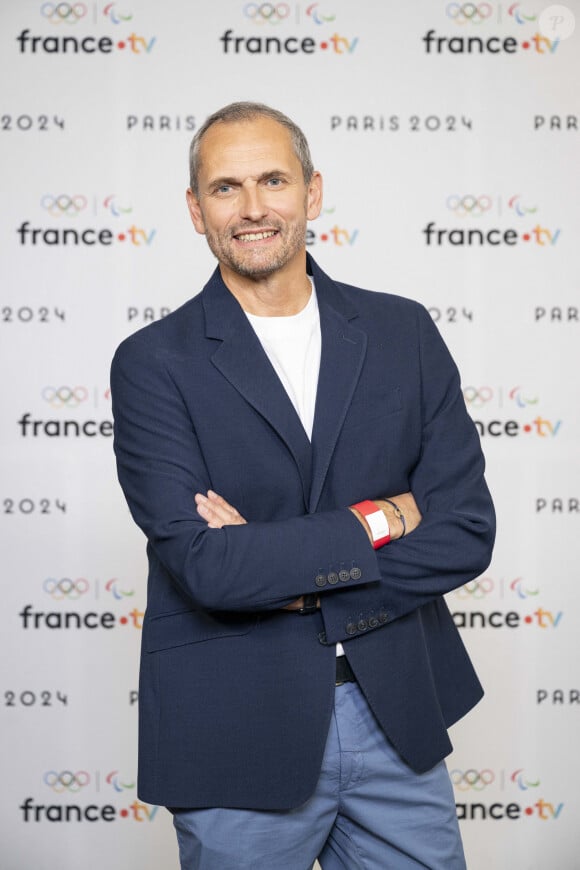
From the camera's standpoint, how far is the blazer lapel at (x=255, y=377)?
6.60 ft

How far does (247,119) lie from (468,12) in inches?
69.8

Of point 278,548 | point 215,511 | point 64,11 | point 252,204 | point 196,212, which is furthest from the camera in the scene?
point 64,11

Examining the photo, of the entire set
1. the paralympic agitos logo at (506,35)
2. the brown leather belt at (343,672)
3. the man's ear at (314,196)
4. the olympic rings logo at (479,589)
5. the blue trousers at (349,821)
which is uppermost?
the paralympic agitos logo at (506,35)

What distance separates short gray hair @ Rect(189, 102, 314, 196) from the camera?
2178 mm

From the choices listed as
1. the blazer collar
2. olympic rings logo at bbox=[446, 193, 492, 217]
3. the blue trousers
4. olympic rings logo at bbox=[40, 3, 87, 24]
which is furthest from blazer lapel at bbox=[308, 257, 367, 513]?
olympic rings logo at bbox=[40, 3, 87, 24]

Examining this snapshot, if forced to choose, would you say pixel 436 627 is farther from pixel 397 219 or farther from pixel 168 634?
pixel 397 219

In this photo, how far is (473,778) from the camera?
3803mm

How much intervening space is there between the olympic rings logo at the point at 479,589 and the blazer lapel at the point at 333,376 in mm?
1759

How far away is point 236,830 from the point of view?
194 cm

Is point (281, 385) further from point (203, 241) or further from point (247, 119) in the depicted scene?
point (203, 241)

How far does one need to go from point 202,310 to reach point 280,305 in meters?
0.16

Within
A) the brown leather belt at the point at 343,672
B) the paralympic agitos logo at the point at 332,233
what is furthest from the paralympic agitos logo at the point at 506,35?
the brown leather belt at the point at 343,672

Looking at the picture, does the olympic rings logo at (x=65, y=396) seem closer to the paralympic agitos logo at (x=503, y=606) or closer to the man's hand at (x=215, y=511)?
the paralympic agitos logo at (x=503, y=606)

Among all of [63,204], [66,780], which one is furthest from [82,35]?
[66,780]
